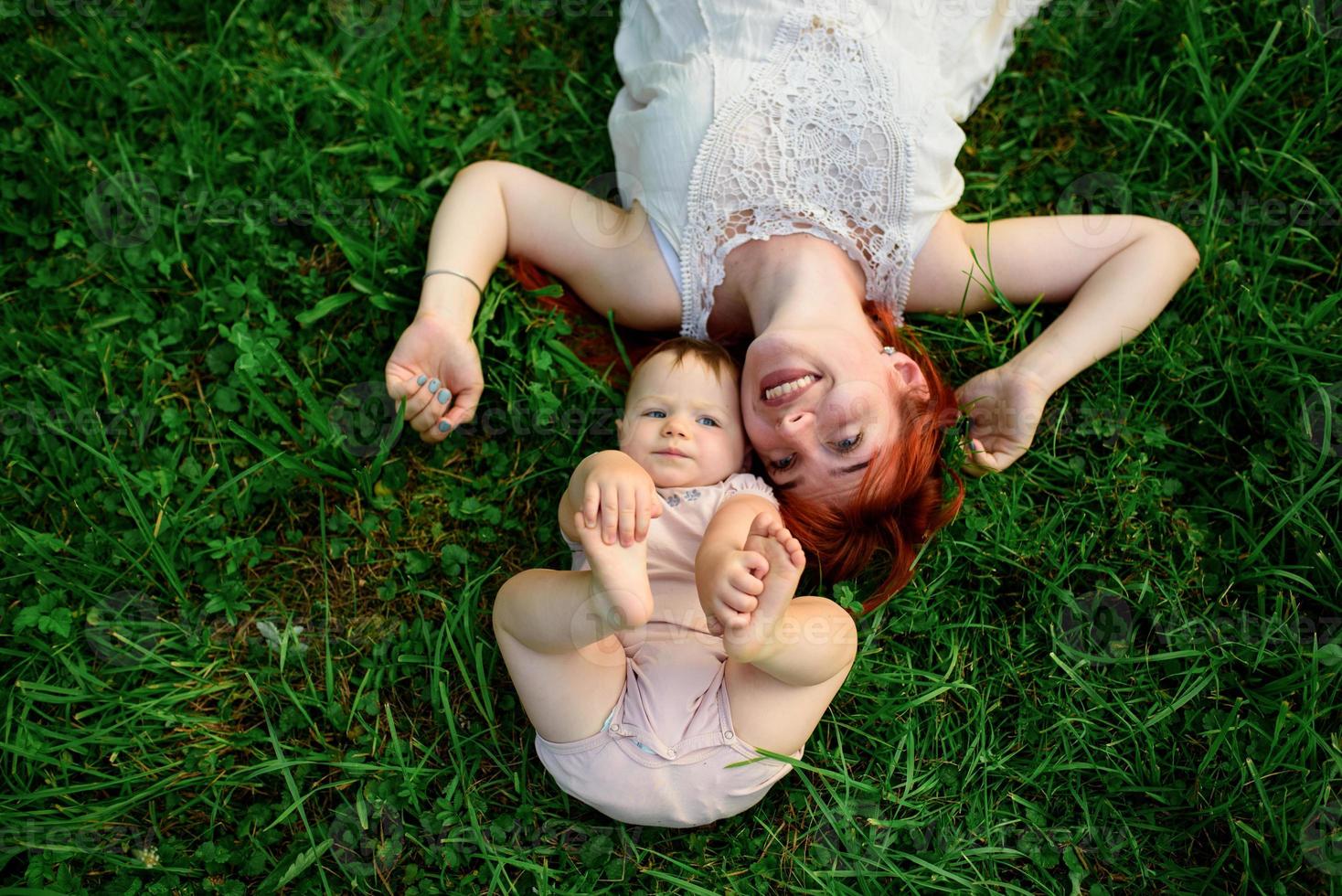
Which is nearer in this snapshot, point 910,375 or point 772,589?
point 772,589

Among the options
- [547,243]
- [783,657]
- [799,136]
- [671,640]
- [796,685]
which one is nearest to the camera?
[783,657]

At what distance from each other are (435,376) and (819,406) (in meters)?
1.04

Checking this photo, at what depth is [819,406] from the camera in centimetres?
229

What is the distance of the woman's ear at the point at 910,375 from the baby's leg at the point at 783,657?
60 centimetres

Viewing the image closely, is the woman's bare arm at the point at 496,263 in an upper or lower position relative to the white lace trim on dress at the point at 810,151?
Answer: lower

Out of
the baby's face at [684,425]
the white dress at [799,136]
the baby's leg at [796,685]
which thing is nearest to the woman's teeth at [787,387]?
the baby's face at [684,425]

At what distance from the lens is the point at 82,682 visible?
2.34 m

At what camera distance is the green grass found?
2.27 metres

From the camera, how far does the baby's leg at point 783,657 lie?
1927 mm

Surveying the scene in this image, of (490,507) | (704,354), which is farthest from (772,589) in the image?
(490,507)

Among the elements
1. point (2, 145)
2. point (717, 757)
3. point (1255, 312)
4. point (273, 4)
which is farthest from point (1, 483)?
point (1255, 312)

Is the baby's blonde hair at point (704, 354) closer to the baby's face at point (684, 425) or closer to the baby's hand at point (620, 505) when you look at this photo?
the baby's face at point (684, 425)

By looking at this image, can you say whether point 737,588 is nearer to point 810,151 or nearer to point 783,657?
point 783,657

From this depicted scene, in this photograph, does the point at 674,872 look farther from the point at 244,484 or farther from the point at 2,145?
the point at 2,145
